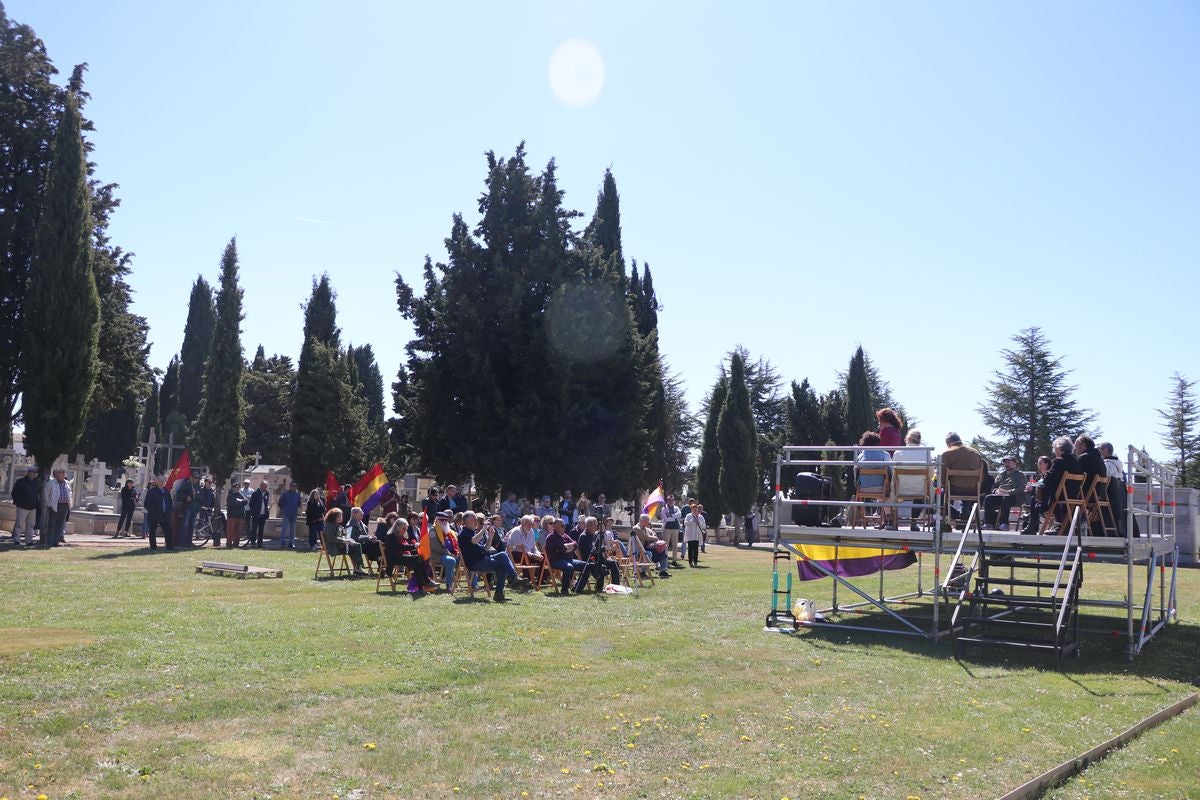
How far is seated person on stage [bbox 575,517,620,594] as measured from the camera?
17.2m

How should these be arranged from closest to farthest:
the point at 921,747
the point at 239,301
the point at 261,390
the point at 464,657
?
the point at 921,747 < the point at 464,657 < the point at 239,301 < the point at 261,390

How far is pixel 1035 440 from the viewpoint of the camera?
64562 millimetres

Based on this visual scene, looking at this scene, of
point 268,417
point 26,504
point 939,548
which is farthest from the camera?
point 268,417

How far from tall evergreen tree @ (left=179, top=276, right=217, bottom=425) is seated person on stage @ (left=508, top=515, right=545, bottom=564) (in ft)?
184

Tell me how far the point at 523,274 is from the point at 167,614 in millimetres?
20219

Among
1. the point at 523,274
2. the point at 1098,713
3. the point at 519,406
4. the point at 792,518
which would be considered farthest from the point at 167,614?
the point at 523,274

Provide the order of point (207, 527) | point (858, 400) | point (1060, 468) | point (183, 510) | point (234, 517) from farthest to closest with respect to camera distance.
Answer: point (858, 400) < point (207, 527) < point (234, 517) < point (183, 510) < point (1060, 468)

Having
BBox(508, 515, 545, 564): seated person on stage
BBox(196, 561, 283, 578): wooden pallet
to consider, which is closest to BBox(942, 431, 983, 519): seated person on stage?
BBox(508, 515, 545, 564): seated person on stage

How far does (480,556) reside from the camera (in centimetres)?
1565

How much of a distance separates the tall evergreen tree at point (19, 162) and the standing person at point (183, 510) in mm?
6125

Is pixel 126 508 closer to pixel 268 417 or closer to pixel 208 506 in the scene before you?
pixel 208 506

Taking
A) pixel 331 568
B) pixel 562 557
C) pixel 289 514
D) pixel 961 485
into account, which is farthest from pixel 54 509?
pixel 961 485

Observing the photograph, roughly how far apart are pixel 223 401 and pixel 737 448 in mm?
23213

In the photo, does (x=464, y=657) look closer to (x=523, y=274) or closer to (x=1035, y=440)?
(x=523, y=274)
